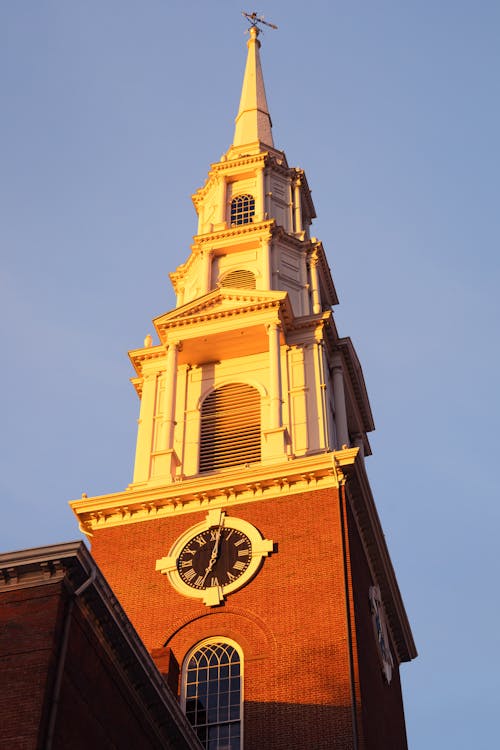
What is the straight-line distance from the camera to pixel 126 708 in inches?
836

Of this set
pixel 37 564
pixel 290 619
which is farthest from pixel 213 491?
pixel 37 564

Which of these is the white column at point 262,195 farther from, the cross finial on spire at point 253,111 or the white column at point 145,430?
the white column at point 145,430

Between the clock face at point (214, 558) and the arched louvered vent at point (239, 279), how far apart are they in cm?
1126

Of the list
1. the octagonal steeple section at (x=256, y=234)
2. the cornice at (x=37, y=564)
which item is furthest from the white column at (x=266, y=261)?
the cornice at (x=37, y=564)

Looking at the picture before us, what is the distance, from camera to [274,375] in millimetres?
34188

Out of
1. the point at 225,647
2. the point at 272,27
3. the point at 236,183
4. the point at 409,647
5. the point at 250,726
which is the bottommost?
the point at 250,726

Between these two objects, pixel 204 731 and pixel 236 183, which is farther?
pixel 236 183

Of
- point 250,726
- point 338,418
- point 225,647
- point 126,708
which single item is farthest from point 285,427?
point 126,708

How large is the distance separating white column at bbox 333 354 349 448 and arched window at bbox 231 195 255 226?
804 cm

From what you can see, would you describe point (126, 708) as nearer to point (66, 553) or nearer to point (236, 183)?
point (66, 553)

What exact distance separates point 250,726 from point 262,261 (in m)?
18.1

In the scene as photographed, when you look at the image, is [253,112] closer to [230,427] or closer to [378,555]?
[230,427]

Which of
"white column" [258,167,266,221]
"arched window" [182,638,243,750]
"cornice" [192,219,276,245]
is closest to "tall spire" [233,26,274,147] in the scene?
"white column" [258,167,266,221]

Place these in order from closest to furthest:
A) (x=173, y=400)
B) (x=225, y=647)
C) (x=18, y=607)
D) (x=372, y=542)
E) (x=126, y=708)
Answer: (x=18, y=607), (x=126, y=708), (x=225, y=647), (x=372, y=542), (x=173, y=400)
